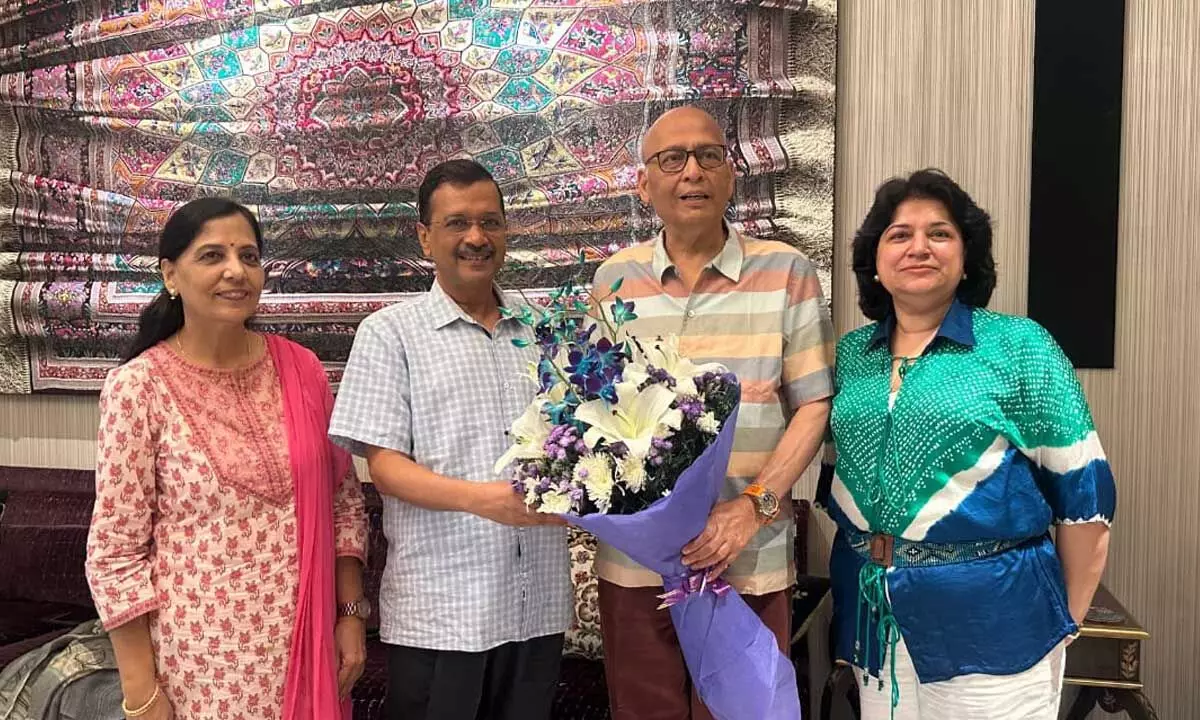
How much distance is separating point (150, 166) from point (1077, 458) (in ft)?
9.70

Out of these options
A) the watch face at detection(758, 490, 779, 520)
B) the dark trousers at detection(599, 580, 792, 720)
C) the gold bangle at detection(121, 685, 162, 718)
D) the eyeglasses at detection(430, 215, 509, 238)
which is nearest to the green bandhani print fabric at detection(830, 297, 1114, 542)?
the watch face at detection(758, 490, 779, 520)

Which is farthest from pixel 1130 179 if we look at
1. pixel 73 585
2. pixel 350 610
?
pixel 73 585

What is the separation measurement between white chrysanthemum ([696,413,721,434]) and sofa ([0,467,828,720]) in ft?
3.66

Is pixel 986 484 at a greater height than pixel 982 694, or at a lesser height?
greater

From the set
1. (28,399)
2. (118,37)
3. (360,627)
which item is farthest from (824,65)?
(28,399)

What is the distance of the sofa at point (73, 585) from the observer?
228 cm

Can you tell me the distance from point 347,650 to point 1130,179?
2382 millimetres

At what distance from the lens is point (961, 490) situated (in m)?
1.55

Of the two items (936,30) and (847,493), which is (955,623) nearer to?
(847,493)

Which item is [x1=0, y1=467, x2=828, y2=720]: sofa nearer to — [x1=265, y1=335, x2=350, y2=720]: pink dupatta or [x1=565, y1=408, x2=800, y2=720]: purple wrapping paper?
[x1=265, y1=335, x2=350, y2=720]: pink dupatta

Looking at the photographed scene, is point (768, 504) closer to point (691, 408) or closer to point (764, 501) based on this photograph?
point (764, 501)

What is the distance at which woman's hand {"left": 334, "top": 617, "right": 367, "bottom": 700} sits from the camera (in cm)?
179

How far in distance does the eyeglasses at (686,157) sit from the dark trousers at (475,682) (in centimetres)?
96

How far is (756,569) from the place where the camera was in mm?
1694
